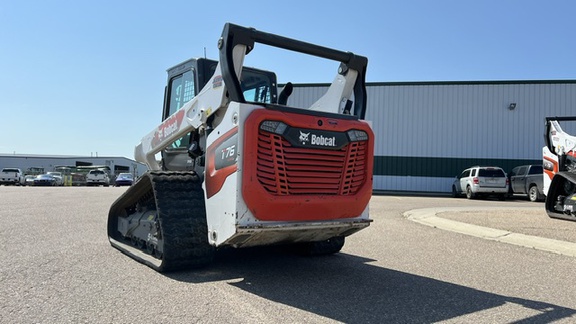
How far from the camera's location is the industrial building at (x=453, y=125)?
27938 mm

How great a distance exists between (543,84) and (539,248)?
24.3 m

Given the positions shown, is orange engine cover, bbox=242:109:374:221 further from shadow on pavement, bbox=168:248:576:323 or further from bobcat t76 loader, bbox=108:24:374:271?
shadow on pavement, bbox=168:248:576:323

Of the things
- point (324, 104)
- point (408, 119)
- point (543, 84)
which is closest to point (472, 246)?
point (324, 104)

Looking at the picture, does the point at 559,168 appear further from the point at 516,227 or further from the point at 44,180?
the point at 44,180

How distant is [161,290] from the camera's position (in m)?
4.54

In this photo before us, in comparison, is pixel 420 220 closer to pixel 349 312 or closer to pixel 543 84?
pixel 349 312

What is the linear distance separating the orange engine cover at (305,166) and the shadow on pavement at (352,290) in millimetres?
771

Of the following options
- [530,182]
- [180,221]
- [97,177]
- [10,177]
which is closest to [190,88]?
[180,221]

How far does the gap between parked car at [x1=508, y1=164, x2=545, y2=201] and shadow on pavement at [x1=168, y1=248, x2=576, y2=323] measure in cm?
1660

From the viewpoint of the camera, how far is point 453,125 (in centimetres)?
2877

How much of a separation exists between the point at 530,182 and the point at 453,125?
9.01m

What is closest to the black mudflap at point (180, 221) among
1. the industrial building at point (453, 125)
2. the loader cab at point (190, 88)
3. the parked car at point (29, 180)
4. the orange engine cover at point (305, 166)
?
the loader cab at point (190, 88)

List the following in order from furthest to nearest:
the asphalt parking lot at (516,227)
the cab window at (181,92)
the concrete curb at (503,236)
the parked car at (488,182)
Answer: the parked car at (488,182)
the asphalt parking lot at (516,227)
the concrete curb at (503,236)
the cab window at (181,92)

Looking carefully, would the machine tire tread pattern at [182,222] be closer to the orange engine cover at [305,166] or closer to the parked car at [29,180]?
the orange engine cover at [305,166]
